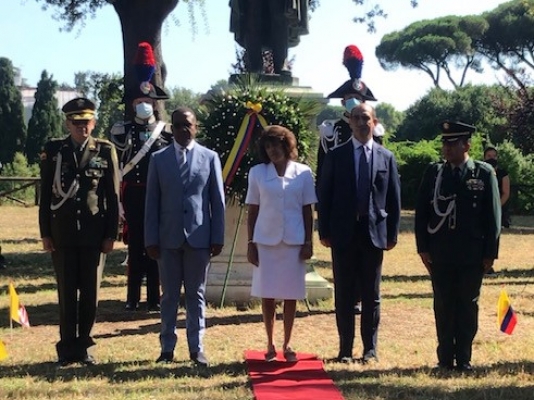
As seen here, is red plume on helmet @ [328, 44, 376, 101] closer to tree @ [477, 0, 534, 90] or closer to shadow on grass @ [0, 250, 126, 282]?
shadow on grass @ [0, 250, 126, 282]

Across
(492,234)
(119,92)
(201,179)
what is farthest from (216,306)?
(119,92)

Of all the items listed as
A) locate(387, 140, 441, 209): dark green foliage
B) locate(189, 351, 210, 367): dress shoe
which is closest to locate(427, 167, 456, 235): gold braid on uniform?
locate(189, 351, 210, 367): dress shoe

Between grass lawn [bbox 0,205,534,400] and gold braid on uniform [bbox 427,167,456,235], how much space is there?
3.48 feet

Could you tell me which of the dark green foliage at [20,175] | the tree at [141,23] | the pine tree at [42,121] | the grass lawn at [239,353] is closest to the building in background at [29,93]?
the pine tree at [42,121]

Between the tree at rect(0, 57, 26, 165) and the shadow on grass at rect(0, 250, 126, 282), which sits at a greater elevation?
the tree at rect(0, 57, 26, 165)

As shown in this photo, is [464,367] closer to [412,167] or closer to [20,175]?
[412,167]

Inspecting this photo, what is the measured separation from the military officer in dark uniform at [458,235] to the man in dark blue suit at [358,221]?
38 cm

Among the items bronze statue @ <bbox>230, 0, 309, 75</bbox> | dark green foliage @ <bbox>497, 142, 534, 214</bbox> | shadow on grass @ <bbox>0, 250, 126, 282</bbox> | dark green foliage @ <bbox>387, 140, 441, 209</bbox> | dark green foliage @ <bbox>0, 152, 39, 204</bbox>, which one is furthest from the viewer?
dark green foliage @ <bbox>0, 152, 39, 204</bbox>

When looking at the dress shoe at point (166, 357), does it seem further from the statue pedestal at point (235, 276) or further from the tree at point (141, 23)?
the tree at point (141, 23)

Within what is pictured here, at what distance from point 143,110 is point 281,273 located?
2774 millimetres

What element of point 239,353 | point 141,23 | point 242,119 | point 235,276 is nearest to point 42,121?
point 141,23

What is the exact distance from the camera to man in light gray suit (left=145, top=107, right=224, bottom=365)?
6699mm

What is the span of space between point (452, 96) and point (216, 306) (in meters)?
44.7

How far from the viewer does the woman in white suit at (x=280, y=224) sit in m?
6.82
